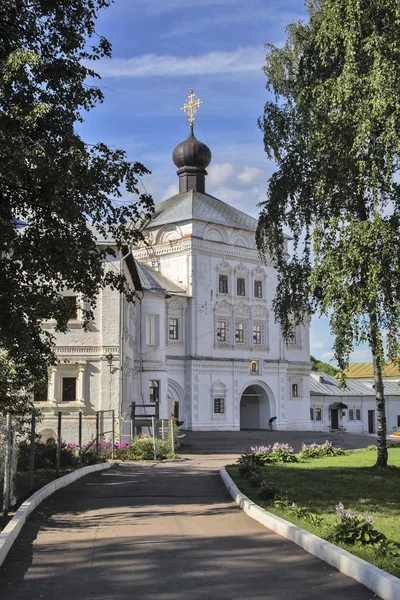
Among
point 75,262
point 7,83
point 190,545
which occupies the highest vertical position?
point 7,83

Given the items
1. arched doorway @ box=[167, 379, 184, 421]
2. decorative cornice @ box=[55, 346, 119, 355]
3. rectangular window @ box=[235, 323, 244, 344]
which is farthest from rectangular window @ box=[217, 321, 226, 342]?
decorative cornice @ box=[55, 346, 119, 355]

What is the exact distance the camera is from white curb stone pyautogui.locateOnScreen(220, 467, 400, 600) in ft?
18.8

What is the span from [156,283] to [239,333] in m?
11.9

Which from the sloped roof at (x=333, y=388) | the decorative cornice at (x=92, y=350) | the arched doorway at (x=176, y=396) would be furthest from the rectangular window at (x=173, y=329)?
the decorative cornice at (x=92, y=350)

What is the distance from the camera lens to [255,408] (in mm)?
53062

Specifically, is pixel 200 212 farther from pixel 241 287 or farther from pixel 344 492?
pixel 344 492

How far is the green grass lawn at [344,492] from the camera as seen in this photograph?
8.57 meters

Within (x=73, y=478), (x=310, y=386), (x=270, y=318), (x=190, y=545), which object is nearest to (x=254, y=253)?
(x=270, y=318)

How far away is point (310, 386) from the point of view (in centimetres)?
5981

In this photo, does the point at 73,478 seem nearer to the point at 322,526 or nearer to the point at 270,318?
the point at 322,526

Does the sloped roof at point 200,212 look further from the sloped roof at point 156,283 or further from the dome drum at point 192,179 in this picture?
the sloped roof at point 156,283

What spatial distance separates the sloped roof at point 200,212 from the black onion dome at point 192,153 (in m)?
2.74

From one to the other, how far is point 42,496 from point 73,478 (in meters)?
3.44

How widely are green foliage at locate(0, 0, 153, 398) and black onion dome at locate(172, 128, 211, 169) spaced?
4042 centimetres
